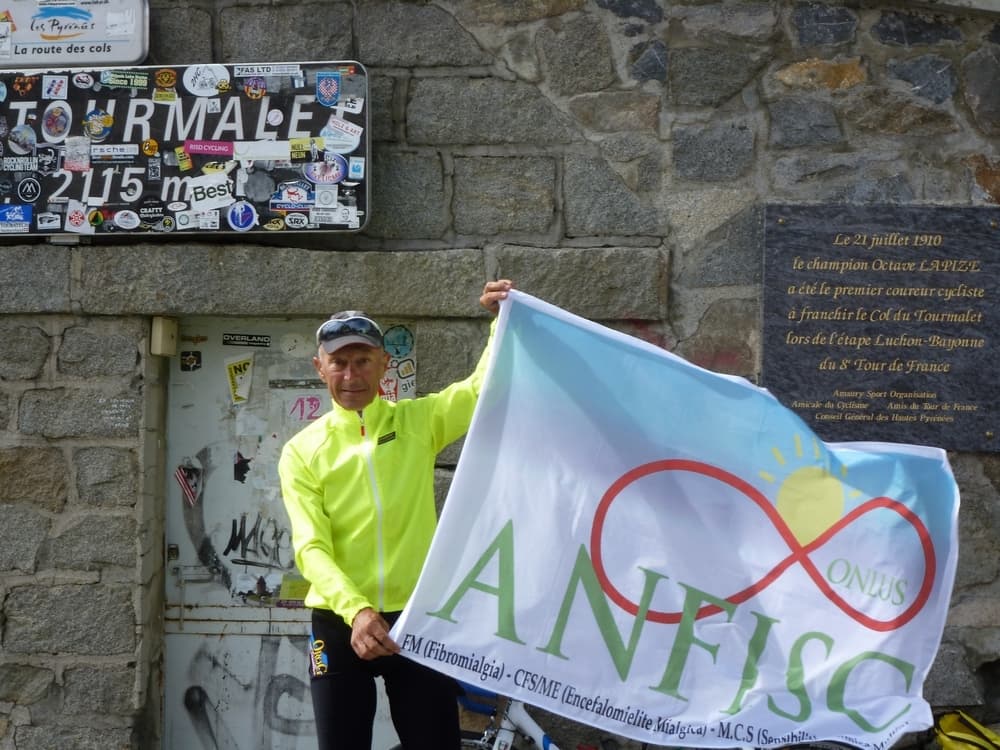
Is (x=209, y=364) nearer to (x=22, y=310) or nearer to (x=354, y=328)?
(x=22, y=310)

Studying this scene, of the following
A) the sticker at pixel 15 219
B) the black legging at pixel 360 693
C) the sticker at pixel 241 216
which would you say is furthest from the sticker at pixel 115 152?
the black legging at pixel 360 693

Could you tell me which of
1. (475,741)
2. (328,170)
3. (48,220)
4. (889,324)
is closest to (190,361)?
(48,220)

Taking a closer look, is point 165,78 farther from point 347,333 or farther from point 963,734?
point 963,734

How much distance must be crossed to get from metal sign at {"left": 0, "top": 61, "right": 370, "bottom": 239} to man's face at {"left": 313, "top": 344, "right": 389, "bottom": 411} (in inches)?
49.2

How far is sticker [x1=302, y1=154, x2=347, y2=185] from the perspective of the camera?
14.0 ft

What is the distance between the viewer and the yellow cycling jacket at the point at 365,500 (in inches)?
118

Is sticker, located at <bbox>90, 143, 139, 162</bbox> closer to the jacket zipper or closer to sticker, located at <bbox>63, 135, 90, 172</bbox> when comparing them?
sticker, located at <bbox>63, 135, 90, 172</bbox>

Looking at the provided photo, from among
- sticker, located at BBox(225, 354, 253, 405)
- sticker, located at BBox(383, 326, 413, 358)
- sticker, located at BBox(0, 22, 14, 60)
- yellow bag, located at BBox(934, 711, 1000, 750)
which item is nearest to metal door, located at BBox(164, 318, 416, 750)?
sticker, located at BBox(225, 354, 253, 405)

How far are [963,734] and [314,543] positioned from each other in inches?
103

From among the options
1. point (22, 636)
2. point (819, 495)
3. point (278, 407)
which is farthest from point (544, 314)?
point (22, 636)

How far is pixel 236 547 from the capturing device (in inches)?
177

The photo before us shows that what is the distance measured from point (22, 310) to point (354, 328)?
1971mm

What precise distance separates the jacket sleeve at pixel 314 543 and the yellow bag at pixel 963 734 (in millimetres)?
2377

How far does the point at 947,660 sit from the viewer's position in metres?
4.18
